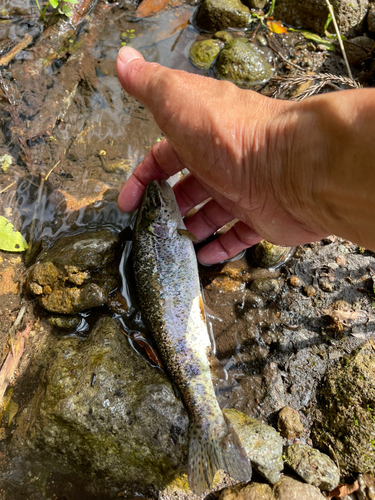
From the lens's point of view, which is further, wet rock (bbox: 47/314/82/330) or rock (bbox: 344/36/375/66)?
rock (bbox: 344/36/375/66)

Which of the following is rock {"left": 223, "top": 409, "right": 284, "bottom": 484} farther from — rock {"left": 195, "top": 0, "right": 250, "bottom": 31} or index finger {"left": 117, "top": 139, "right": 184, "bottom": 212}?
rock {"left": 195, "top": 0, "right": 250, "bottom": 31}

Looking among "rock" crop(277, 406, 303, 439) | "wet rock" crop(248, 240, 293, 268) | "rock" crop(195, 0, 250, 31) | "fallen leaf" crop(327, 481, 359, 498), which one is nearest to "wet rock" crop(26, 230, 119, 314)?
"wet rock" crop(248, 240, 293, 268)

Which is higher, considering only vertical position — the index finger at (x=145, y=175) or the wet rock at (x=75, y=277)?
the index finger at (x=145, y=175)

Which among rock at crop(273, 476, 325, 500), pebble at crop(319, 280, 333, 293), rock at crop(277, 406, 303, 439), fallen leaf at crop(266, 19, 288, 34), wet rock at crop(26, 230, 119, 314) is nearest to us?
rock at crop(273, 476, 325, 500)

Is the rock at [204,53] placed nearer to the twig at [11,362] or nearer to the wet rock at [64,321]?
the wet rock at [64,321]

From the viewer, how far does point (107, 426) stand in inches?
117

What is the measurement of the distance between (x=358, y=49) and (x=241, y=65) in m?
2.09

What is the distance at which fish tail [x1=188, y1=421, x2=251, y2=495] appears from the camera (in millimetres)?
2842

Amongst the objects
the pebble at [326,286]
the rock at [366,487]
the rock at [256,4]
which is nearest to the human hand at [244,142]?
the pebble at [326,286]

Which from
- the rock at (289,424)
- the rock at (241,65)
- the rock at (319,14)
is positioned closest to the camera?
the rock at (289,424)

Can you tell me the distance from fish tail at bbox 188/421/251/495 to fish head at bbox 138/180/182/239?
210 cm

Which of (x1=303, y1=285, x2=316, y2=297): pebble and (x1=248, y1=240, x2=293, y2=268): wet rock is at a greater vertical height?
(x1=248, y1=240, x2=293, y2=268): wet rock

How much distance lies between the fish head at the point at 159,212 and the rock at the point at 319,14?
4624 mm

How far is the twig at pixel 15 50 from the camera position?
Result: 15.8 ft
